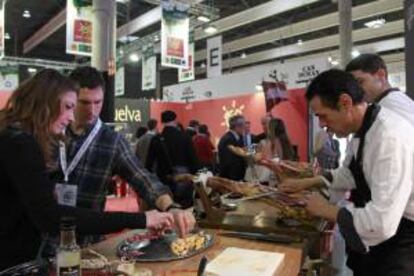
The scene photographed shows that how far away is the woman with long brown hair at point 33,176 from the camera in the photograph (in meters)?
1.47

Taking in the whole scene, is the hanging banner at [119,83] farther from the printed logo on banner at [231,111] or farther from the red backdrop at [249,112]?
the printed logo on banner at [231,111]

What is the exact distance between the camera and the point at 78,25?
27.9ft

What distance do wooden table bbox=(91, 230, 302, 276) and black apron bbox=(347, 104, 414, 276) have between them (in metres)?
0.30

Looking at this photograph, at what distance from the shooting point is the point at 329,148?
6.84 metres

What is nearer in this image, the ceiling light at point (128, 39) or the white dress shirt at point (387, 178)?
the white dress shirt at point (387, 178)

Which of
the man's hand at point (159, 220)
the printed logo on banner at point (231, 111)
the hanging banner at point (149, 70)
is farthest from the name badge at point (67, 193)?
the hanging banner at point (149, 70)

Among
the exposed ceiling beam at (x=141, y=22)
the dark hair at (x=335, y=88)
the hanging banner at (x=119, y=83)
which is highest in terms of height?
the exposed ceiling beam at (x=141, y=22)

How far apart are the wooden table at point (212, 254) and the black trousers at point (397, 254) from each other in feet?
1.00

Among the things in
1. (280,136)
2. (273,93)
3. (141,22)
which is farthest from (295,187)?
(141,22)

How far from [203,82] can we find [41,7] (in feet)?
16.1

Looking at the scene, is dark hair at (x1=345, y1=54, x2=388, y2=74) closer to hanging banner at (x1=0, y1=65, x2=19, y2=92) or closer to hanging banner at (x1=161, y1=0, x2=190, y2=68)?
hanging banner at (x1=161, y1=0, x2=190, y2=68)

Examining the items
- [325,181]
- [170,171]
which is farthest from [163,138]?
[325,181]

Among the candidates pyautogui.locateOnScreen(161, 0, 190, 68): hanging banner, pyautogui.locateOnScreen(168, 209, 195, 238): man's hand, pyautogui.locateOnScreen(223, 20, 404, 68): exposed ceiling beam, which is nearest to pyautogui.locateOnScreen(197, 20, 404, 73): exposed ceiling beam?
pyautogui.locateOnScreen(223, 20, 404, 68): exposed ceiling beam

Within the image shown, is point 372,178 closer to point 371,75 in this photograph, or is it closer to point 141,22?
point 371,75
